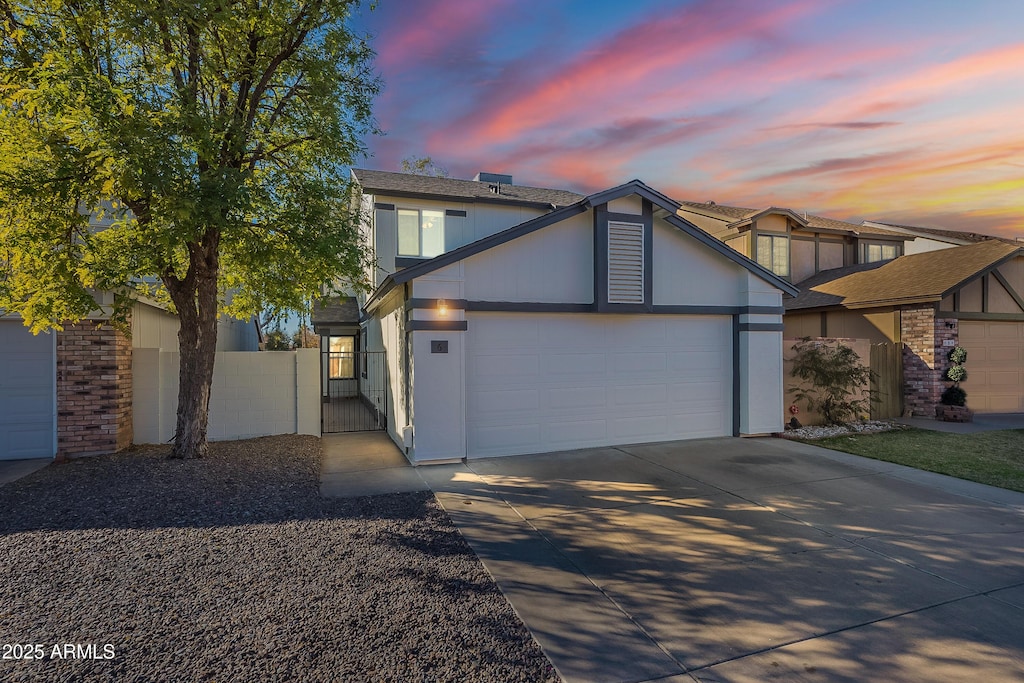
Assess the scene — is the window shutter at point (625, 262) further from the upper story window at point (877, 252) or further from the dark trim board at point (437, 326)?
the upper story window at point (877, 252)

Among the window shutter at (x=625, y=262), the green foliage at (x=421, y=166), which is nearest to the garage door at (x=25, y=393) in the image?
the window shutter at (x=625, y=262)

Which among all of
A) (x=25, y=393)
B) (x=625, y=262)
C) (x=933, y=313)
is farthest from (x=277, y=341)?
(x=933, y=313)

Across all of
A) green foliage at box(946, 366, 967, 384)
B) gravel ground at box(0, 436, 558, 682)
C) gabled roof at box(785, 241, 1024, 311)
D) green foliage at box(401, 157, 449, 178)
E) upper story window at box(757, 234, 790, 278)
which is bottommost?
gravel ground at box(0, 436, 558, 682)

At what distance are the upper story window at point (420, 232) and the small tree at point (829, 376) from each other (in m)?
10.6

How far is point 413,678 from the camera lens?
3016 millimetres

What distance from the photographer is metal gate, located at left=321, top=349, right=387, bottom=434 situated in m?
12.5

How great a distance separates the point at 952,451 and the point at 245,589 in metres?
11.6

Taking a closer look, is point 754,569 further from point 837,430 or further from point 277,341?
point 277,341

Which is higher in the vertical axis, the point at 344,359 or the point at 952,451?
the point at 344,359

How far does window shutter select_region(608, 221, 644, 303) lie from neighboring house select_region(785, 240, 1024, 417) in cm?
907

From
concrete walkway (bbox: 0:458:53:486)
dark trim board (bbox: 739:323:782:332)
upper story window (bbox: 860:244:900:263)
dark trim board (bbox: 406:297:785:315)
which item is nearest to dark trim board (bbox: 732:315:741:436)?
dark trim board (bbox: 739:323:782:332)

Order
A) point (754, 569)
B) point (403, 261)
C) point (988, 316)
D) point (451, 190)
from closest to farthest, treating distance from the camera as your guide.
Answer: point (754, 569) → point (988, 316) → point (403, 261) → point (451, 190)

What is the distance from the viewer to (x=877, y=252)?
20625 millimetres

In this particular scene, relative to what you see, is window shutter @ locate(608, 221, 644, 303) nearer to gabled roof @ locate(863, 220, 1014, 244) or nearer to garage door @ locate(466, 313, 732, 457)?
garage door @ locate(466, 313, 732, 457)
